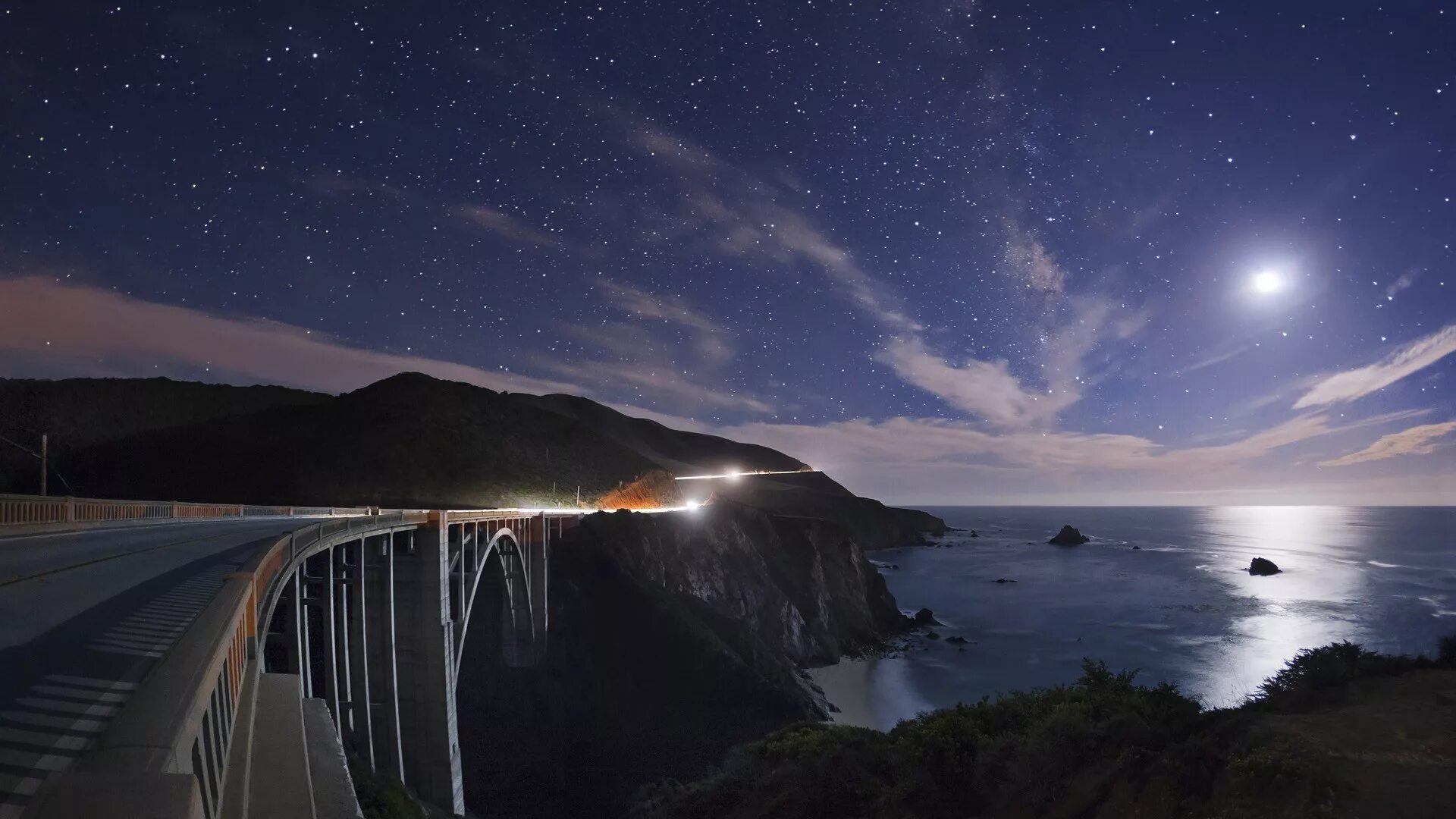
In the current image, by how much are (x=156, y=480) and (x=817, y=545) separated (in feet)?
218

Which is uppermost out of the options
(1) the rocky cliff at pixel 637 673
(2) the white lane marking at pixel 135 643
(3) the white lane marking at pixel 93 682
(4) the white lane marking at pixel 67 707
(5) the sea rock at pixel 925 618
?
(4) the white lane marking at pixel 67 707

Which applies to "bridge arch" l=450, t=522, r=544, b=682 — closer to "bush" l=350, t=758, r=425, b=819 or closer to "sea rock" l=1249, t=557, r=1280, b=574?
"bush" l=350, t=758, r=425, b=819

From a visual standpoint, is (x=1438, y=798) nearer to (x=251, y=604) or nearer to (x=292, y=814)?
(x=292, y=814)

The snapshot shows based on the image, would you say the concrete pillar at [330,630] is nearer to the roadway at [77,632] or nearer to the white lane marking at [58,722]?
the roadway at [77,632]

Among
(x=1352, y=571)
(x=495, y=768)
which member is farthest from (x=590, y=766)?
(x=1352, y=571)

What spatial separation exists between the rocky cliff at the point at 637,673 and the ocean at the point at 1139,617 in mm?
5726

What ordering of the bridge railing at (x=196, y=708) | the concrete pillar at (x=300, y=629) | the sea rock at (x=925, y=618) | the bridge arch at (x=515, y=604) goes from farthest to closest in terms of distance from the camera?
the sea rock at (x=925, y=618) → the bridge arch at (x=515, y=604) → the concrete pillar at (x=300, y=629) → the bridge railing at (x=196, y=708)

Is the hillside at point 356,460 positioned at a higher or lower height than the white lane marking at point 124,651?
higher

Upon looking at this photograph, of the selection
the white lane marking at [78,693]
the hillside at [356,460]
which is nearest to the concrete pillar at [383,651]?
the white lane marking at [78,693]

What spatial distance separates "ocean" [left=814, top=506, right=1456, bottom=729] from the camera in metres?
50.3

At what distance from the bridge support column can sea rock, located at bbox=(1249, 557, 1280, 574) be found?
116 m

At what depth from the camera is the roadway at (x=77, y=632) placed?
3076 millimetres

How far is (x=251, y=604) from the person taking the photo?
6.20m

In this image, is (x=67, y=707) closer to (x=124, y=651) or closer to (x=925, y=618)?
(x=124, y=651)
